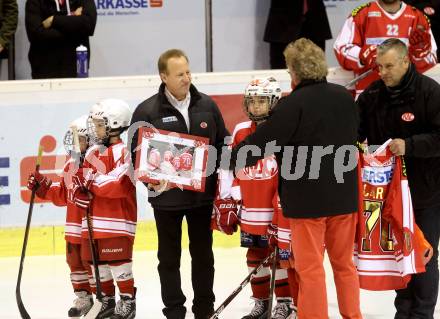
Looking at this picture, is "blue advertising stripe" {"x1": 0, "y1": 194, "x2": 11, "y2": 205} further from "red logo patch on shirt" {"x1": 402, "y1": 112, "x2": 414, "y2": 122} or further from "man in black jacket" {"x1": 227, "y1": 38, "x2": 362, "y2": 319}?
"red logo patch on shirt" {"x1": 402, "y1": 112, "x2": 414, "y2": 122}

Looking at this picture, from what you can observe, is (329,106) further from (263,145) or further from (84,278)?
(84,278)

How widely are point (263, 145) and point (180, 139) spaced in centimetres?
60

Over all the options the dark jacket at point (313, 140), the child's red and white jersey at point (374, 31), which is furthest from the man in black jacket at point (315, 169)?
the child's red and white jersey at point (374, 31)

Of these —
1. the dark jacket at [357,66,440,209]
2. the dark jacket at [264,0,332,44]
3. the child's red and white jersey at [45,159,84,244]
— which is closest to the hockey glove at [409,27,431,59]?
the dark jacket at [264,0,332,44]

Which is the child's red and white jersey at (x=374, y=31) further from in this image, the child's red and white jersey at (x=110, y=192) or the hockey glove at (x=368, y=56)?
the child's red and white jersey at (x=110, y=192)

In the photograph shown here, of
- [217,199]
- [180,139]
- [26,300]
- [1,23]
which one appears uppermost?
[1,23]

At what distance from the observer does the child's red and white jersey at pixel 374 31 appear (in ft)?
20.0

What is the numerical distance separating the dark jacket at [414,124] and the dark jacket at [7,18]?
281cm

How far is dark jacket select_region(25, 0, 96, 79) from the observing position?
252 inches

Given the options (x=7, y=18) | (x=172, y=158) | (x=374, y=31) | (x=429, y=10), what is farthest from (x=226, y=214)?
(x=429, y=10)

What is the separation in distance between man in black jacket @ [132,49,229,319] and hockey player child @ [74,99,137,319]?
147mm

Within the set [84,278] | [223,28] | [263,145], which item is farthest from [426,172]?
[223,28]

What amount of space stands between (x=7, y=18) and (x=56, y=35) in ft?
1.04

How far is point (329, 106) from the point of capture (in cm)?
392
